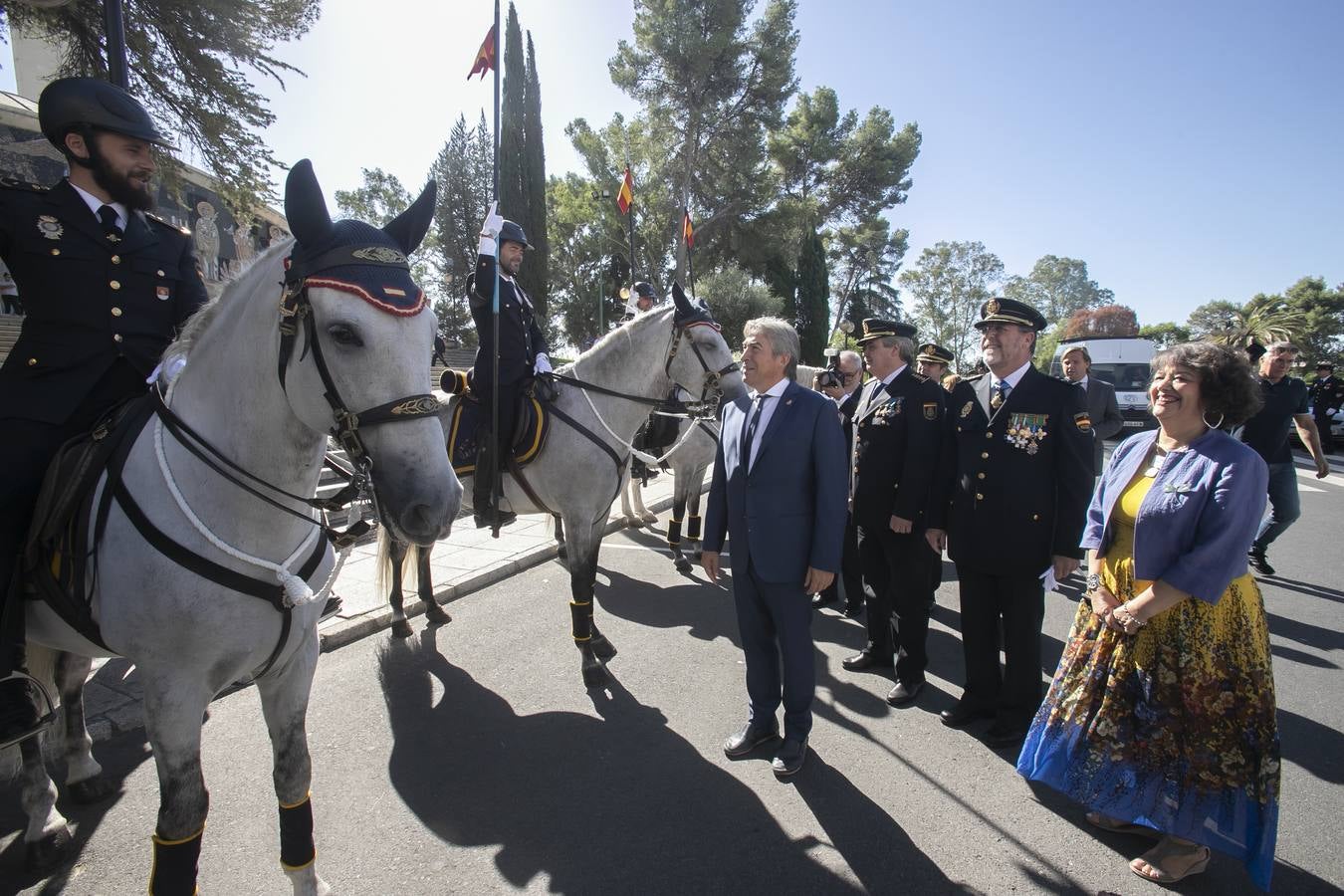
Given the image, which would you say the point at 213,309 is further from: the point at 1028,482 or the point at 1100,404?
the point at 1100,404

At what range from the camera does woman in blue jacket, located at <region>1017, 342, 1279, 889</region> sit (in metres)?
2.35

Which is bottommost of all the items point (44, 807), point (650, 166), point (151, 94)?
point (44, 807)

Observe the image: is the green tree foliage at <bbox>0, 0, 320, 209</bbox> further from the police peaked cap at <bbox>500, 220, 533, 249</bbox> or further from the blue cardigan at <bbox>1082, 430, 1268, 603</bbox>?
the blue cardigan at <bbox>1082, 430, 1268, 603</bbox>

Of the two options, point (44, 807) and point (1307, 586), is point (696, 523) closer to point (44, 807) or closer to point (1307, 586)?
point (44, 807)

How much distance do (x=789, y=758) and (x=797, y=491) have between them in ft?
4.56

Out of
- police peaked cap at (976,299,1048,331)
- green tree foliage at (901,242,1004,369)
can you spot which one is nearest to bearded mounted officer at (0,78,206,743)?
police peaked cap at (976,299,1048,331)

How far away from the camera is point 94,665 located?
13.4 feet

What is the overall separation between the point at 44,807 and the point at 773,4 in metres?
33.3

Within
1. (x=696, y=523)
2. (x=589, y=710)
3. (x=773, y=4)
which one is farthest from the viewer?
(x=773, y=4)

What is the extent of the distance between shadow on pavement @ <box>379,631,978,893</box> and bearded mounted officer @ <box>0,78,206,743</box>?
1.70 meters

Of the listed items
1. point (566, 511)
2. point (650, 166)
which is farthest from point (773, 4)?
point (566, 511)

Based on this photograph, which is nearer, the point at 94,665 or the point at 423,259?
the point at 94,665

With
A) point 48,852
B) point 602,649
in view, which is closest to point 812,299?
point 602,649

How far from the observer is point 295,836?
2.22 m
